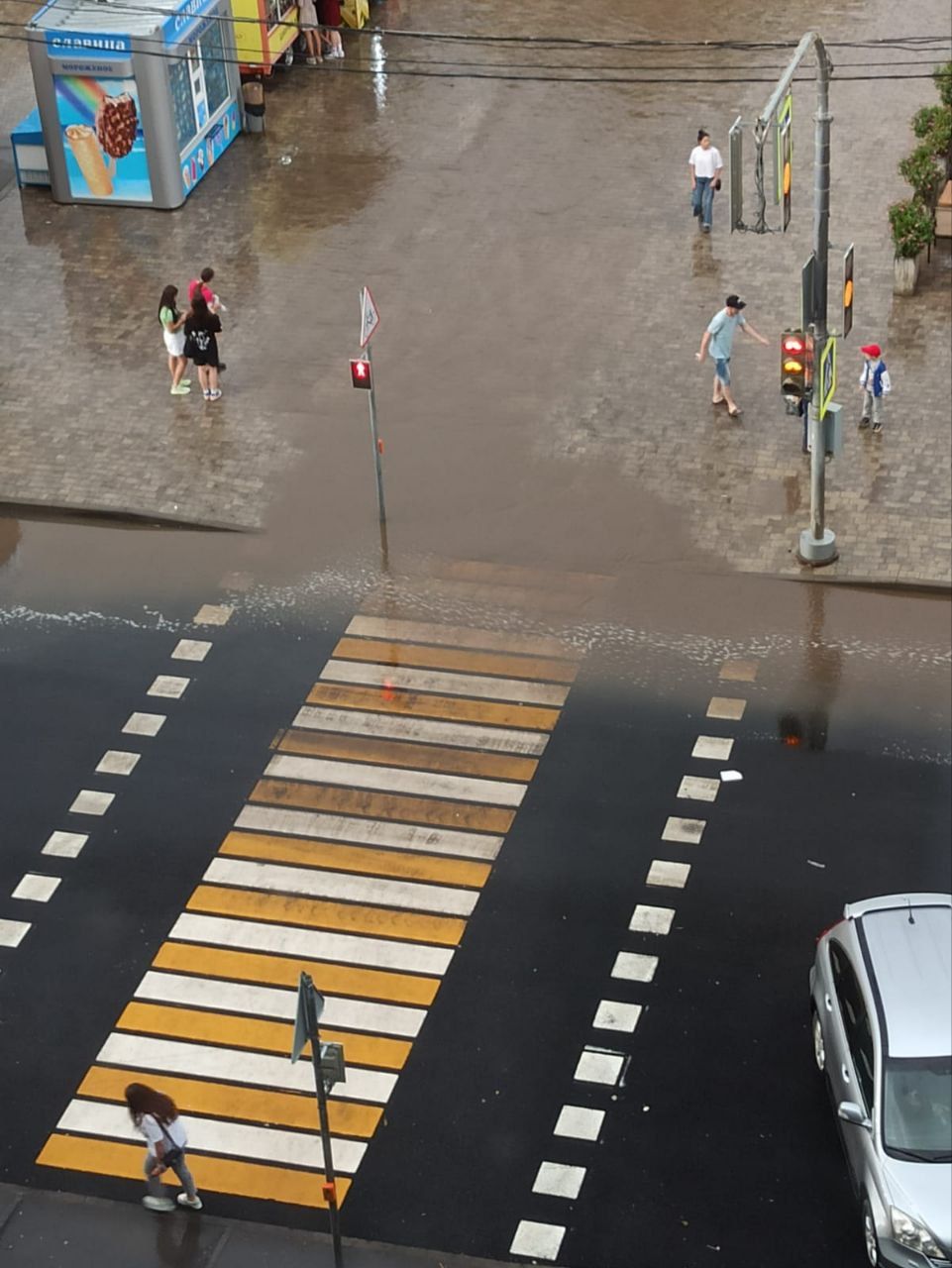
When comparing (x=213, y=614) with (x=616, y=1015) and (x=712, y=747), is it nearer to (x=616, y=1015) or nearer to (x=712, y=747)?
(x=712, y=747)

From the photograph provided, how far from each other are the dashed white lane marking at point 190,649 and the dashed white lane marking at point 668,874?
579 centimetres

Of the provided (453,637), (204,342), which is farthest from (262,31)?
(453,637)

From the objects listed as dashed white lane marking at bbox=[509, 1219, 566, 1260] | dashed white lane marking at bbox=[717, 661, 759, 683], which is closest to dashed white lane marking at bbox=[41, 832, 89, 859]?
dashed white lane marking at bbox=[509, 1219, 566, 1260]

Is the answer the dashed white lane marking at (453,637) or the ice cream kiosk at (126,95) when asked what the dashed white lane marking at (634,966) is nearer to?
the dashed white lane marking at (453,637)

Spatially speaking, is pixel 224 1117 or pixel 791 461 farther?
pixel 791 461

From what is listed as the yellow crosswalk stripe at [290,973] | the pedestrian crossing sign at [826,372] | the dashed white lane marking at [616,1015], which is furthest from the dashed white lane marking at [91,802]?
the pedestrian crossing sign at [826,372]

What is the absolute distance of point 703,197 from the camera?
2938cm

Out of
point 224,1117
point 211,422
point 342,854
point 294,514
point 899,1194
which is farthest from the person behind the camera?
point 211,422

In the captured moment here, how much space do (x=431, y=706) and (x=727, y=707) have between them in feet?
9.83

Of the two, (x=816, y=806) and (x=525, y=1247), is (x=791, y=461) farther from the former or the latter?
(x=525, y=1247)

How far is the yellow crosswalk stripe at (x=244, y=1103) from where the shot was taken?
1569 centimetres

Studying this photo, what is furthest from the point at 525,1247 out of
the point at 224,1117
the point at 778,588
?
the point at 778,588

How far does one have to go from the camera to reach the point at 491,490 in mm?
23719

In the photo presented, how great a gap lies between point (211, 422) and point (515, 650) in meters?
6.51
